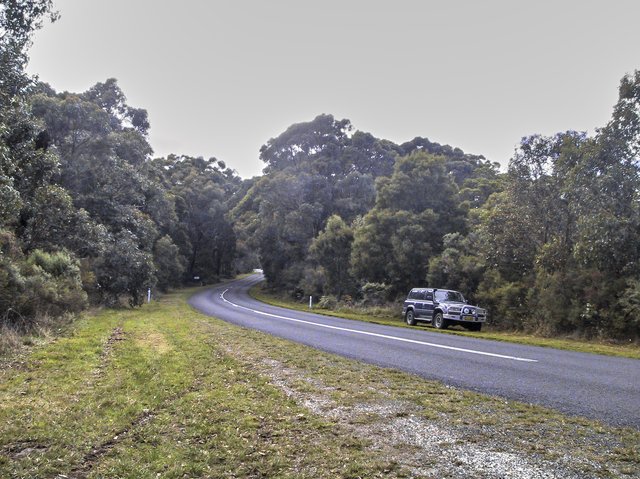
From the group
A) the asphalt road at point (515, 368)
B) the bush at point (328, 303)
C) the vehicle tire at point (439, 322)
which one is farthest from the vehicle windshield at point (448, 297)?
the bush at point (328, 303)

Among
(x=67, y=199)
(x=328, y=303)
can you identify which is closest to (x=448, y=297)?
(x=328, y=303)

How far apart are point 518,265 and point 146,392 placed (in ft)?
59.1

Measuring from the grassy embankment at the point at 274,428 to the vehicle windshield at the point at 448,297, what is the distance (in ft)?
38.0

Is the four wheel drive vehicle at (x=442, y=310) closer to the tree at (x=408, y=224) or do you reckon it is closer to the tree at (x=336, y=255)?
the tree at (x=408, y=224)

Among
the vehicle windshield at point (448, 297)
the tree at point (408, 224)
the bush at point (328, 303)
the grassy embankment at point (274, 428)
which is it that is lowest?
the bush at point (328, 303)

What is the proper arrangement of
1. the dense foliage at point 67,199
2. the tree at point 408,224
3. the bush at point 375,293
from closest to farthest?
the dense foliage at point 67,199 → the tree at point 408,224 → the bush at point 375,293

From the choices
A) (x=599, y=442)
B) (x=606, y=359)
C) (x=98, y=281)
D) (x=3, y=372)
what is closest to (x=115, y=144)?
(x=98, y=281)

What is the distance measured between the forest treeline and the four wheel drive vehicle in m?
1.95

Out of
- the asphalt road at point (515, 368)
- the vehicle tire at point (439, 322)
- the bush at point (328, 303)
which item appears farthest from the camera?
the bush at point (328, 303)

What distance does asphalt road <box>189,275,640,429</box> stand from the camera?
649cm

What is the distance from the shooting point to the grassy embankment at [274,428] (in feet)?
13.7

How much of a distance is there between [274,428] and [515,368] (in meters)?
5.64

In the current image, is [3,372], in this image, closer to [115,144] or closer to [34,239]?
[34,239]

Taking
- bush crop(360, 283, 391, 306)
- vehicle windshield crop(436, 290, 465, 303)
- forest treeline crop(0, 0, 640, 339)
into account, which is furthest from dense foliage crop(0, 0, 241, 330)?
vehicle windshield crop(436, 290, 465, 303)
